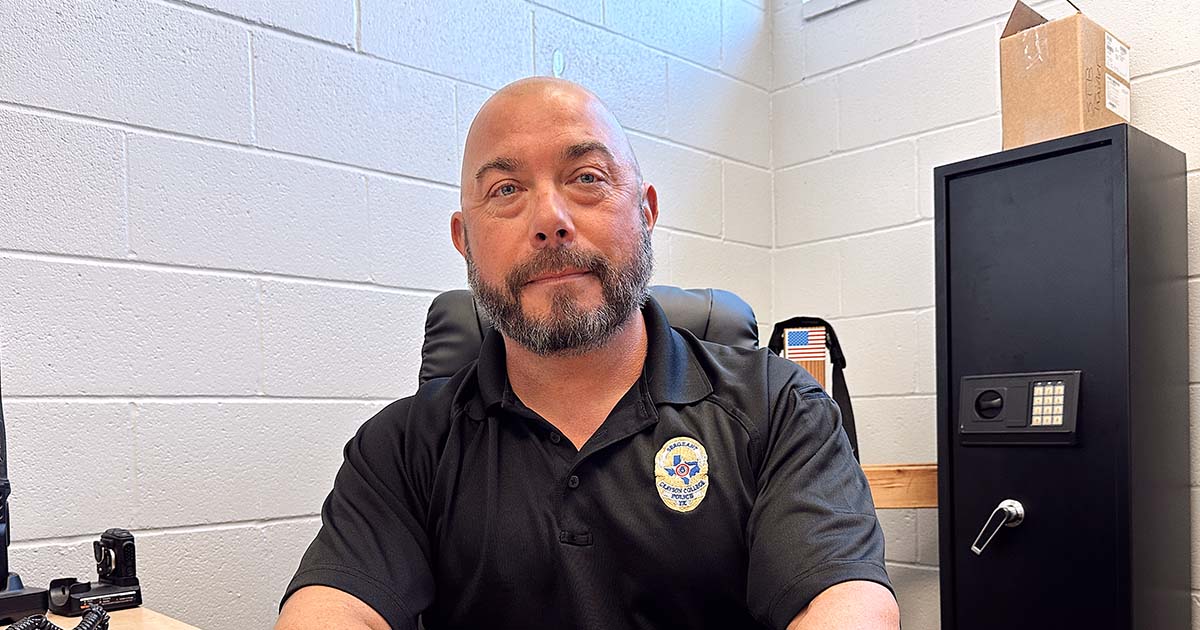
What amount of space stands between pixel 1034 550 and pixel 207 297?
157 centimetres

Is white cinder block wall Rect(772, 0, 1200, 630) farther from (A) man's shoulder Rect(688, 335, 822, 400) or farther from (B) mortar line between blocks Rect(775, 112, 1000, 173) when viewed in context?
(A) man's shoulder Rect(688, 335, 822, 400)

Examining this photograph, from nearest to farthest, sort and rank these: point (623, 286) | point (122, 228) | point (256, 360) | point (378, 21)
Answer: point (623, 286), point (122, 228), point (256, 360), point (378, 21)

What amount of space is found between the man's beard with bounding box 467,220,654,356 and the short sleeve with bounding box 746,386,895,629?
0.25m

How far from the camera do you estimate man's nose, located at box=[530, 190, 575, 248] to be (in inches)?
53.3

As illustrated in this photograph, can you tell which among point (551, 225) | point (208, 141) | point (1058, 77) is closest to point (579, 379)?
point (551, 225)

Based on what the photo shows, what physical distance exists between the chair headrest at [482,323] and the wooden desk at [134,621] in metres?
0.49

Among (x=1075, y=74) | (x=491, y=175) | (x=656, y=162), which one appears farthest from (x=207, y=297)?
(x=1075, y=74)

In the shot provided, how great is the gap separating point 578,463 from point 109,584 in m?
0.67

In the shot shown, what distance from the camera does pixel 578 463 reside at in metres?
1.30

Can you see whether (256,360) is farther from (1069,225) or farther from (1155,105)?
(1155,105)

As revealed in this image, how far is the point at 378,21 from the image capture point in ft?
6.77

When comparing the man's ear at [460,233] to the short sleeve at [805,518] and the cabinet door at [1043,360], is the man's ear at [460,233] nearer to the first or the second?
the short sleeve at [805,518]

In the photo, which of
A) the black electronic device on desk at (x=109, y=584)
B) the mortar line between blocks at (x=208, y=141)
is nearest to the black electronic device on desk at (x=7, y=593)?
the black electronic device on desk at (x=109, y=584)

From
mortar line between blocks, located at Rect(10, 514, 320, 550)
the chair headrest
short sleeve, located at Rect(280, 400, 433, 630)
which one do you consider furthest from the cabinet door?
mortar line between blocks, located at Rect(10, 514, 320, 550)
